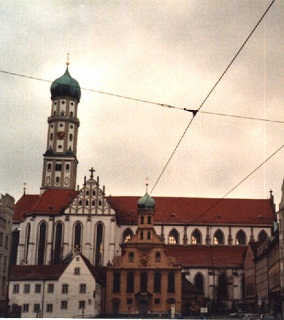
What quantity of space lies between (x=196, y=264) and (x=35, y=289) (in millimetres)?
11478

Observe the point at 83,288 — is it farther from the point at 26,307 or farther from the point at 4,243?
the point at 4,243

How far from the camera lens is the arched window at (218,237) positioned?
24.7 meters

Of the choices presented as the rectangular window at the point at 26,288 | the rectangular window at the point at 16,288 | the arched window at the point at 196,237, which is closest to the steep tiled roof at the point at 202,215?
the arched window at the point at 196,237

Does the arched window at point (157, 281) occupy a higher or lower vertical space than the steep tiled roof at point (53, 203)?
lower

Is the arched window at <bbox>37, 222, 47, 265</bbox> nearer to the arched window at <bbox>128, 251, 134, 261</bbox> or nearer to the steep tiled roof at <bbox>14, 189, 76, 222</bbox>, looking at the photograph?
the steep tiled roof at <bbox>14, 189, 76, 222</bbox>

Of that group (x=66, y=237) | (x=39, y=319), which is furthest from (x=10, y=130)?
(x=66, y=237)

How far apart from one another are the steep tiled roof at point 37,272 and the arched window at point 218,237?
9.99 meters

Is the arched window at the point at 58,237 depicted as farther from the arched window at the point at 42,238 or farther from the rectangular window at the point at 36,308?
the rectangular window at the point at 36,308

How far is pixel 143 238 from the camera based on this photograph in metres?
22.7

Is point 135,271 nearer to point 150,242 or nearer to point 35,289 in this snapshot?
point 150,242

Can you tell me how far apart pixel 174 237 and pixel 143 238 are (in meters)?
3.03

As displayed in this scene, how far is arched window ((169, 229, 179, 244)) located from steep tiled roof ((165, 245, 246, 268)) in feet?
0.92

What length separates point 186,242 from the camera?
25484 millimetres

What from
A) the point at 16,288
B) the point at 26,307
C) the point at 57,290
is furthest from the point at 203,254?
the point at 26,307
